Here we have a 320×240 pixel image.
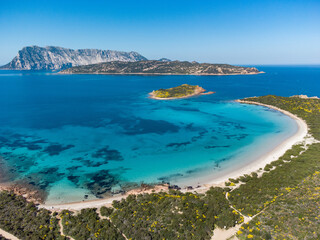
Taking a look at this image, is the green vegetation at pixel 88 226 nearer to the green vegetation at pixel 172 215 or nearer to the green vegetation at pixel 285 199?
the green vegetation at pixel 172 215

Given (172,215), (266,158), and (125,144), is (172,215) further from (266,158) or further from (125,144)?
(125,144)

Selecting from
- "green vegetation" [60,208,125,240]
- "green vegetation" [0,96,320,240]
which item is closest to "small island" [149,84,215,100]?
"green vegetation" [0,96,320,240]

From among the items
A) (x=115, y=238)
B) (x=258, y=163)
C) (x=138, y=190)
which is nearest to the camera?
(x=115, y=238)

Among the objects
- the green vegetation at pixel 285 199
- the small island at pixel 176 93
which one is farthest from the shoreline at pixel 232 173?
the small island at pixel 176 93

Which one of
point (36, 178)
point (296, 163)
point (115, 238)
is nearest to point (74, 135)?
point (36, 178)

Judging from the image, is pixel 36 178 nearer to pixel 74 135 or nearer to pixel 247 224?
pixel 74 135

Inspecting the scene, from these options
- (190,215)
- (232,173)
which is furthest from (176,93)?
(190,215)

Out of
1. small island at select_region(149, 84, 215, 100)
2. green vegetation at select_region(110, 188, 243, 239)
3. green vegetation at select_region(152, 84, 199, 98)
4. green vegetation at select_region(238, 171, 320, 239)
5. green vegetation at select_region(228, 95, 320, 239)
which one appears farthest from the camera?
green vegetation at select_region(152, 84, 199, 98)

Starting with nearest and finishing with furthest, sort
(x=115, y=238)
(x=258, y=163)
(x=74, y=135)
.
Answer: (x=115, y=238)
(x=258, y=163)
(x=74, y=135)

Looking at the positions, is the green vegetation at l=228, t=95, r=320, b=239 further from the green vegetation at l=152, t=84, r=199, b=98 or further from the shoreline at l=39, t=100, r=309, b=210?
the green vegetation at l=152, t=84, r=199, b=98
